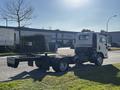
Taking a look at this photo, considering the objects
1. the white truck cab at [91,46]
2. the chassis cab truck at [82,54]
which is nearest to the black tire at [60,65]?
the chassis cab truck at [82,54]

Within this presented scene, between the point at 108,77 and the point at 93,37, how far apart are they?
6.99 meters

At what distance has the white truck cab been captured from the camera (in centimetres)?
1970

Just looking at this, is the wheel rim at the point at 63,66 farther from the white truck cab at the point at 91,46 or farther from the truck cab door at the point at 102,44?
the truck cab door at the point at 102,44

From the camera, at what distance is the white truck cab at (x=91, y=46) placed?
19703mm

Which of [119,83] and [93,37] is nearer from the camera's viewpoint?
[119,83]

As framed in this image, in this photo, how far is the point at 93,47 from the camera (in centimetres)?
1980

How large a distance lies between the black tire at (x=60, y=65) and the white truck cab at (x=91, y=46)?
8.29 ft

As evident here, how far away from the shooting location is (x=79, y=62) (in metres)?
19.1

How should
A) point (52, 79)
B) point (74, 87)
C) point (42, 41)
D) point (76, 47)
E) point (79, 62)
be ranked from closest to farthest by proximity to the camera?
1. point (74, 87)
2. point (52, 79)
3. point (79, 62)
4. point (76, 47)
5. point (42, 41)

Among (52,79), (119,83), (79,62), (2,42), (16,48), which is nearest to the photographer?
(119,83)

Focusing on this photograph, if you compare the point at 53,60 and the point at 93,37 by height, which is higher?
→ the point at 93,37

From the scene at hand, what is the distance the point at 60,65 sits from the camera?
54.0ft

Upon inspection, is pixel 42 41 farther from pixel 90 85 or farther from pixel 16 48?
pixel 90 85

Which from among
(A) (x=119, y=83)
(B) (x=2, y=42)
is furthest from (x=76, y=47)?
(B) (x=2, y=42)
